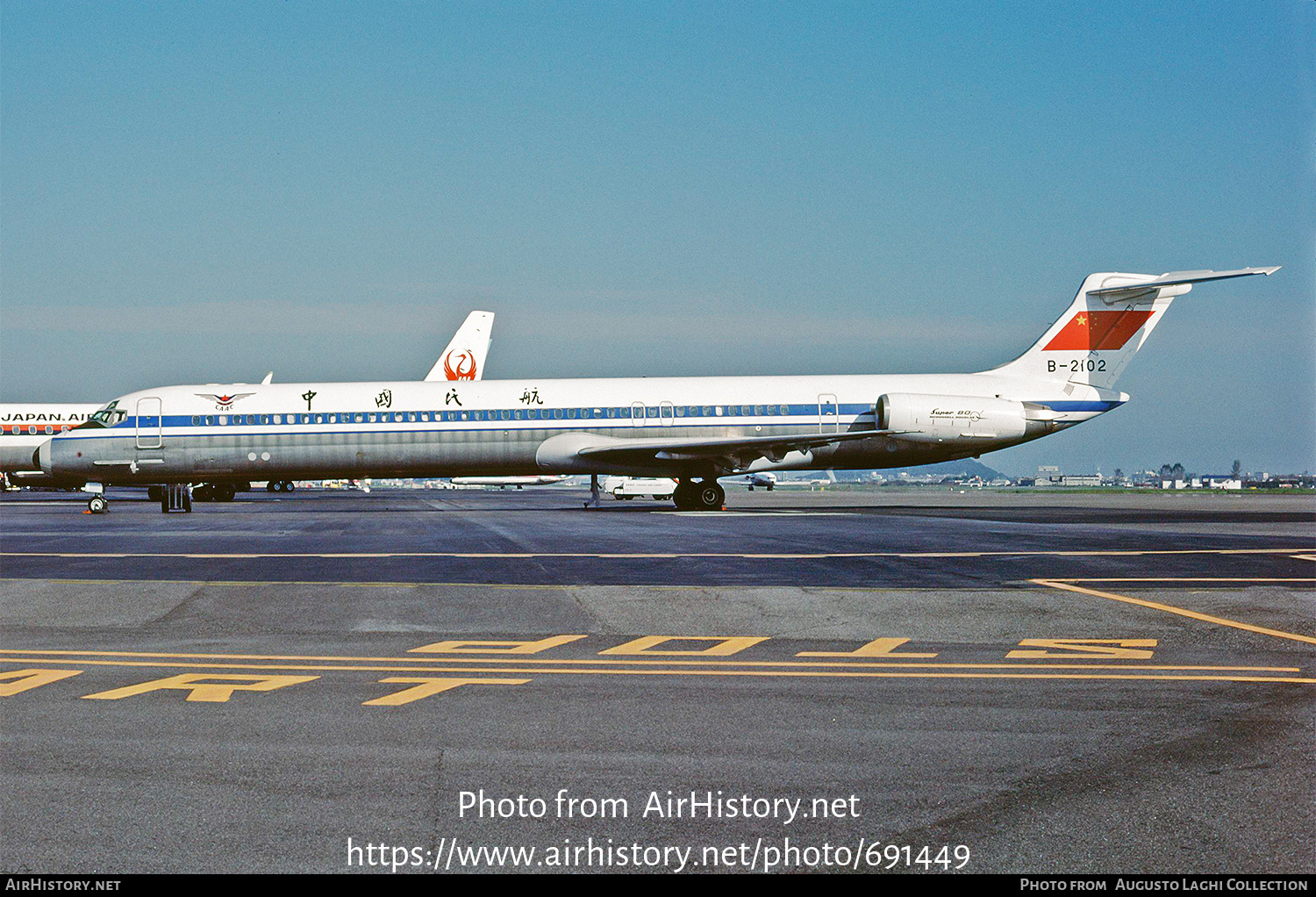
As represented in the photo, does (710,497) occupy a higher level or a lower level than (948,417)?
lower

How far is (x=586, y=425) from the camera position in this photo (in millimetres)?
39625

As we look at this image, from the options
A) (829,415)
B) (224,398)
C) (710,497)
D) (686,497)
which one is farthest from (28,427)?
(829,415)

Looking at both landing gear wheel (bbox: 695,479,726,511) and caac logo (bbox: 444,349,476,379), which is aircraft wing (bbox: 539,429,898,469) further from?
caac logo (bbox: 444,349,476,379)

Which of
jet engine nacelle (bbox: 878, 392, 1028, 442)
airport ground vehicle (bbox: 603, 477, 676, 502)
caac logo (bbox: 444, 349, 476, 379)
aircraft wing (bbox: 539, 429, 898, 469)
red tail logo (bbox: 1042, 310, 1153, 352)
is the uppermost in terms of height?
caac logo (bbox: 444, 349, 476, 379)

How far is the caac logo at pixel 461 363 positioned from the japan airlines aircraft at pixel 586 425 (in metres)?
20.6

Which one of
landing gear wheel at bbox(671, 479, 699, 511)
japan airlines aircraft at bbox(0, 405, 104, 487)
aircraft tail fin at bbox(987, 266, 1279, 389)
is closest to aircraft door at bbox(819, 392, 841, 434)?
landing gear wheel at bbox(671, 479, 699, 511)

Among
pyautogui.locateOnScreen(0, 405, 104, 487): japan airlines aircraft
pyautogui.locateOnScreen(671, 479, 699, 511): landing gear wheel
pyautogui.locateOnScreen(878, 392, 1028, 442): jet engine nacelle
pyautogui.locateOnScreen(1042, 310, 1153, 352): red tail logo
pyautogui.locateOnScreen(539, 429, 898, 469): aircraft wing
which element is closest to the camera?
pyautogui.locateOnScreen(539, 429, 898, 469): aircraft wing

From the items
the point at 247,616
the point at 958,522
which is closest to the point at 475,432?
the point at 958,522

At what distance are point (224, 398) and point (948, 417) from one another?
82.3 ft

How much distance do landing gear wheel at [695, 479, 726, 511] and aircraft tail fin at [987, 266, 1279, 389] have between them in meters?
11.9

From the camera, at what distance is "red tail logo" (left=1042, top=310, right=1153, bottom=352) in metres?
41.4

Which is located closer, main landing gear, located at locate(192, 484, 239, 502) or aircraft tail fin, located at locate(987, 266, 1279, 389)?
aircraft tail fin, located at locate(987, 266, 1279, 389)

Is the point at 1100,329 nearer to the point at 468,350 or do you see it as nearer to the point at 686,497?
the point at 686,497

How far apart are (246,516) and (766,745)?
33.0 m
